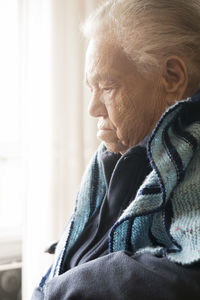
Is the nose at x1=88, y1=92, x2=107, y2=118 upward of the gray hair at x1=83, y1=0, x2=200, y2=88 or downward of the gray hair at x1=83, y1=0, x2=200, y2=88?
downward

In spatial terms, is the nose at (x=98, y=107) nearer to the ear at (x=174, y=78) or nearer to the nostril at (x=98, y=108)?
the nostril at (x=98, y=108)

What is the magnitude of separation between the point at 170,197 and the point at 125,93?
29 cm

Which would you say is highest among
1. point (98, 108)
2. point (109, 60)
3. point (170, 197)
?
point (109, 60)

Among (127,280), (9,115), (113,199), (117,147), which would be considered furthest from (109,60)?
(9,115)

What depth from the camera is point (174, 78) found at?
2.83 feet

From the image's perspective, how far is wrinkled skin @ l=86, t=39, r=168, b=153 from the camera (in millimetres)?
869

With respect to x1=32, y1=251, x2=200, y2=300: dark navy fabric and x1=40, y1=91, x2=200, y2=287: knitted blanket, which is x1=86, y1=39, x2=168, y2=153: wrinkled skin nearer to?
x1=40, y1=91, x2=200, y2=287: knitted blanket

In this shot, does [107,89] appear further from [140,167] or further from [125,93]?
[140,167]

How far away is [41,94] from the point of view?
1.52 m

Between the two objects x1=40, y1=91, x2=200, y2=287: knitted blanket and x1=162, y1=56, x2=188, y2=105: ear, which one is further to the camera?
x1=162, y1=56, x2=188, y2=105: ear

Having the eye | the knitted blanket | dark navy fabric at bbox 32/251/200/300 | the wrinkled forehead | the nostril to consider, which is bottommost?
dark navy fabric at bbox 32/251/200/300

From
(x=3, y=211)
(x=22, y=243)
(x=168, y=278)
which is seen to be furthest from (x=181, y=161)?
(x=3, y=211)

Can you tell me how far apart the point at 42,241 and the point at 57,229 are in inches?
3.0

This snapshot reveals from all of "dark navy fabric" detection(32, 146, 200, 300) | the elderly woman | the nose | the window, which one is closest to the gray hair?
the elderly woman
